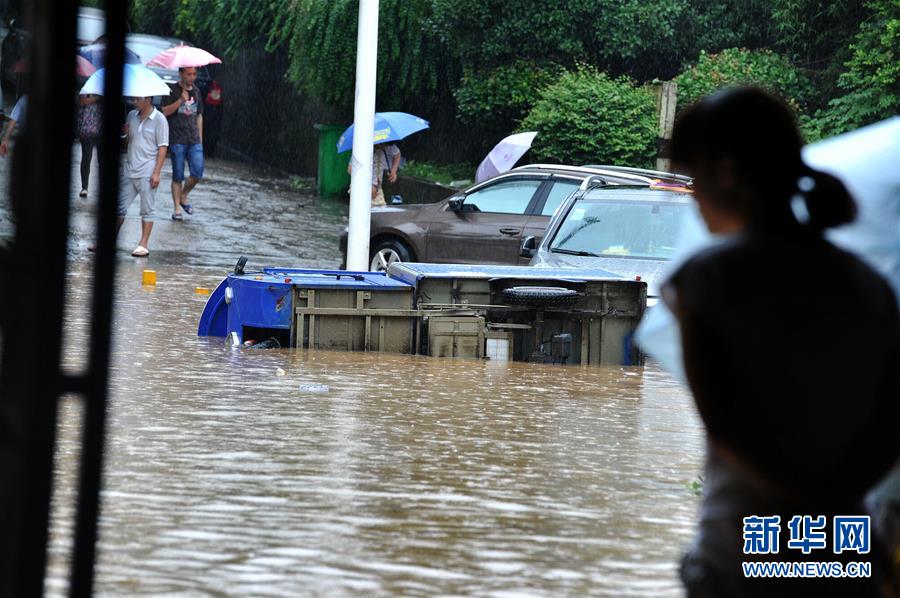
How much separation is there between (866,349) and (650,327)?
22.4 inches

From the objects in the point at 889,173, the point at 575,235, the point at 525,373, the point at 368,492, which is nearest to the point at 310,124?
the point at 575,235

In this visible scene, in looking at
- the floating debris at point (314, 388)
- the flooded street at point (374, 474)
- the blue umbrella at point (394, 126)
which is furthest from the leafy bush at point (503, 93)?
the floating debris at point (314, 388)

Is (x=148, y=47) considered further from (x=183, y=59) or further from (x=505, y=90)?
(x=505, y=90)

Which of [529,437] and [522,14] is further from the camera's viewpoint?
[522,14]

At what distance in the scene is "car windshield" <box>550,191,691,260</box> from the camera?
538 inches

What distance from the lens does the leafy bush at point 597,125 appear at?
22500 millimetres

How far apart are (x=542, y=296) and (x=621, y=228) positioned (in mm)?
1897

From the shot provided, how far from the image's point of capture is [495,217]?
1638cm

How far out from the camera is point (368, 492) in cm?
703

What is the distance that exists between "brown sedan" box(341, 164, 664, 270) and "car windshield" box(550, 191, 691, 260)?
75.3 inches

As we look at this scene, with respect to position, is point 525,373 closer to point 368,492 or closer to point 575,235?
point 575,235

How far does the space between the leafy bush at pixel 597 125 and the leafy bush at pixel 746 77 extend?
0.71 metres

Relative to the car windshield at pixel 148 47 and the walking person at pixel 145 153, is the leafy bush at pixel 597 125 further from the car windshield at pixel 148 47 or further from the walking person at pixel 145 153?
the car windshield at pixel 148 47

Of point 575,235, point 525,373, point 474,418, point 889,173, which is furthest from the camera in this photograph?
point 575,235
